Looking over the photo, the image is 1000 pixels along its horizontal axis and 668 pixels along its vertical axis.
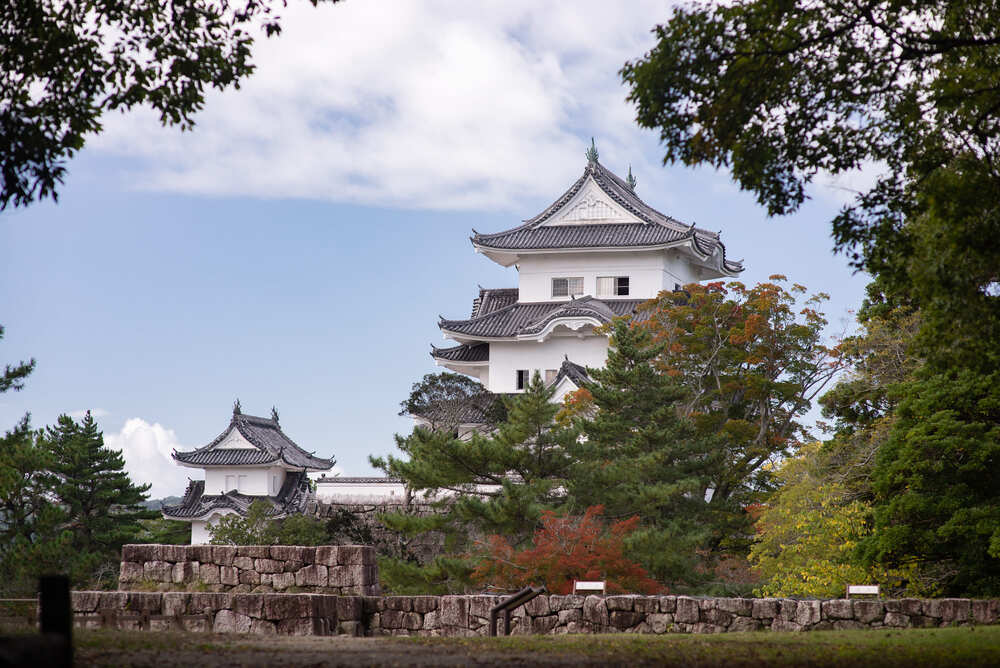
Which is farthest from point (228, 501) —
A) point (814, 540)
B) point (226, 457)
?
point (814, 540)

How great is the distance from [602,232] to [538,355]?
19.0ft

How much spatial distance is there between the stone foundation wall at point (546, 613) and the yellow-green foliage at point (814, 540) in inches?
104

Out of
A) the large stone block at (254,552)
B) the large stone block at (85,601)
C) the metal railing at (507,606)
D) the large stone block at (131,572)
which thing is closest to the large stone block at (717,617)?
the metal railing at (507,606)

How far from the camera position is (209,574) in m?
16.2

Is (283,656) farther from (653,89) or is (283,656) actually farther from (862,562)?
(862,562)

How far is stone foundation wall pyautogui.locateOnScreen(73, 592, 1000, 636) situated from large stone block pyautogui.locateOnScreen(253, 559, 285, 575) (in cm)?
189

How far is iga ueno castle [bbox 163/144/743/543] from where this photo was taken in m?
40.5

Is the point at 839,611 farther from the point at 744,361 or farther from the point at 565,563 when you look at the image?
the point at 744,361

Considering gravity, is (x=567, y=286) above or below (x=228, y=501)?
above

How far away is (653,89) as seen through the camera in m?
11.1

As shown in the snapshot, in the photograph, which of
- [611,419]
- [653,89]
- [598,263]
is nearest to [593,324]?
[598,263]

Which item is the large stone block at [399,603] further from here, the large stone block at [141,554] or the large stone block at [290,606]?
the large stone block at [141,554]

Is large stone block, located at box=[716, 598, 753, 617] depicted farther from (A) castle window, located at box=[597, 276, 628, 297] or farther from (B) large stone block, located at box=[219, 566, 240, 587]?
(A) castle window, located at box=[597, 276, 628, 297]

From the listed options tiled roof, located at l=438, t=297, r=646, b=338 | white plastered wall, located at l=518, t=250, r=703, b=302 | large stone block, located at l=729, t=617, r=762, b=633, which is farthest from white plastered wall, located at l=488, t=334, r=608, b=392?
large stone block, located at l=729, t=617, r=762, b=633
